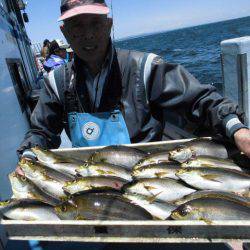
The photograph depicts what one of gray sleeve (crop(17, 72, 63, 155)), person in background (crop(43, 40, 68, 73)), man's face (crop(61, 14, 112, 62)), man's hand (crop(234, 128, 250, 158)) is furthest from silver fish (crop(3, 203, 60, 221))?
person in background (crop(43, 40, 68, 73))

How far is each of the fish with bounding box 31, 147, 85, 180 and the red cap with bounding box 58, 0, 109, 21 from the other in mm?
1281

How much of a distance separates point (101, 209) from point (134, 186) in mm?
405

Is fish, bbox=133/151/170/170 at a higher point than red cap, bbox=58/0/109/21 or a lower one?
lower

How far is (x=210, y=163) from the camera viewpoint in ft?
10.3

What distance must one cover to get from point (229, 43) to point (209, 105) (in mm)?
1646

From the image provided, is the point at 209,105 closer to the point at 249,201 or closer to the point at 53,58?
the point at 249,201

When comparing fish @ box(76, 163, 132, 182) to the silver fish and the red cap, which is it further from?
the red cap

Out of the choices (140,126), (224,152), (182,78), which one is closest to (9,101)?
(140,126)

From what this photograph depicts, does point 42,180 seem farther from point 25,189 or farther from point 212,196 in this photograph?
point 212,196

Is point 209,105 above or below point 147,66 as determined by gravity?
below

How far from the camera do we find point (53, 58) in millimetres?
11086

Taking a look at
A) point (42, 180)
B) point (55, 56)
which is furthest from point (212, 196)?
point (55, 56)

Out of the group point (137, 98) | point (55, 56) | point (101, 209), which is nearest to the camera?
point (101, 209)

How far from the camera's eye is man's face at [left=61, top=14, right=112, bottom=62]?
145 inches
